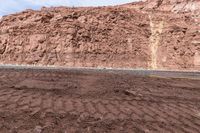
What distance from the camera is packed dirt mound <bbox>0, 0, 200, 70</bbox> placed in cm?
3919

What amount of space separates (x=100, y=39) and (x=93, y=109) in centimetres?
3335

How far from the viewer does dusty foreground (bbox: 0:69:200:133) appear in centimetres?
615

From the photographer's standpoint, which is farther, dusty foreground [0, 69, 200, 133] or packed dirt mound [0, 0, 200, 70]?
packed dirt mound [0, 0, 200, 70]

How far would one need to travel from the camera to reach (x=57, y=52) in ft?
128

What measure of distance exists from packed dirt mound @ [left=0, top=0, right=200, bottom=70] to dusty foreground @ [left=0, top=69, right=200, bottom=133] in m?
27.6

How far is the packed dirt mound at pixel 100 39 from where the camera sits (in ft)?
129

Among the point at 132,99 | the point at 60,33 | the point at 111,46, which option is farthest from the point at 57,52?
the point at 132,99

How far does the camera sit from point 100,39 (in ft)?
133

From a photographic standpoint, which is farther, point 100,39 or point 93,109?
point 100,39

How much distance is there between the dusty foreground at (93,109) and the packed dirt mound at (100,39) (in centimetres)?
2755

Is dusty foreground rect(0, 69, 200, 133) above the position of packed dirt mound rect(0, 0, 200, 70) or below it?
below

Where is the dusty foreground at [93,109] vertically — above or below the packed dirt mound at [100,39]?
below

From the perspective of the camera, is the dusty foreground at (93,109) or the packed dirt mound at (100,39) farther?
the packed dirt mound at (100,39)

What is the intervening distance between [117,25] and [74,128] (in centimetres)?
3633
